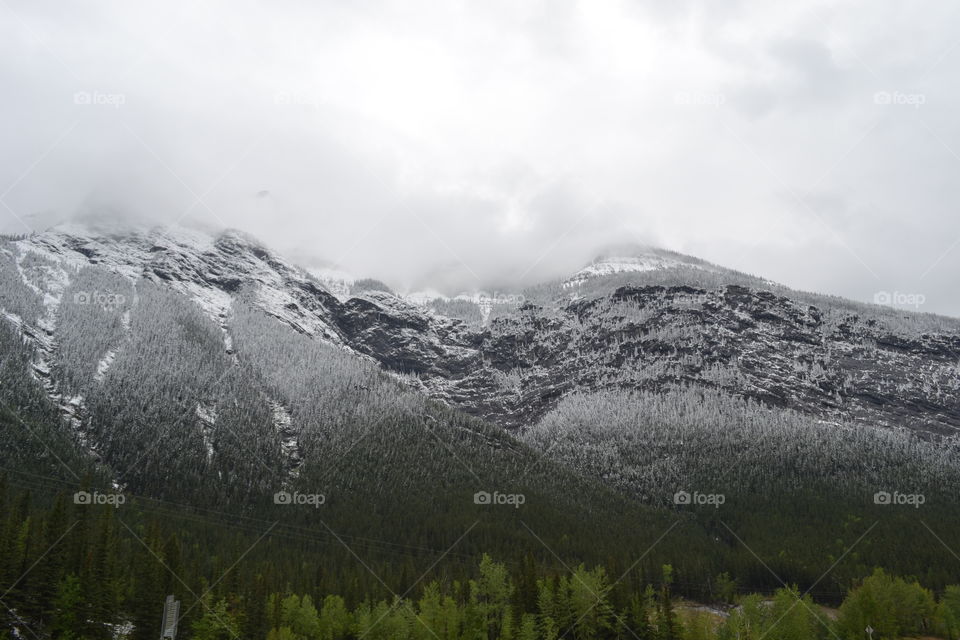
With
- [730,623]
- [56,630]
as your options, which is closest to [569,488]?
[730,623]

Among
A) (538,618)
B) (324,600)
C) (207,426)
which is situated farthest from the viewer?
(207,426)

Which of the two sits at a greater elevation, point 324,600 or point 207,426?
point 207,426

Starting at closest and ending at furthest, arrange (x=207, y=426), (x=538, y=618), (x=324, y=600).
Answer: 1. (x=538, y=618)
2. (x=324, y=600)
3. (x=207, y=426)

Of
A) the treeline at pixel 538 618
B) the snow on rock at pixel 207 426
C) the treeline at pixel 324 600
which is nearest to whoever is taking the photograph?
the treeline at pixel 324 600

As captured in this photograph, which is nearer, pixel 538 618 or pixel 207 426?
pixel 538 618

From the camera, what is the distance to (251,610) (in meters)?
81.2

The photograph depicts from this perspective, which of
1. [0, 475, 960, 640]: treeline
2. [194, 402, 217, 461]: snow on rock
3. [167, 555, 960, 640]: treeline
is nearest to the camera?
[0, 475, 960, 640]: treeline

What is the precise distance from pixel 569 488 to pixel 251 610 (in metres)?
115

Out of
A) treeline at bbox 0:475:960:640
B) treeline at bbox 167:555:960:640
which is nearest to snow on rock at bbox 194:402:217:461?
treeline at bbox 0:475:960:640

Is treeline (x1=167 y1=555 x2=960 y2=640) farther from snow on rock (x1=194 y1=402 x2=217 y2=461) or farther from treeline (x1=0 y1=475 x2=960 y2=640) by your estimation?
snow on rock (x1=194 y1=402 x2=217 y2=461)

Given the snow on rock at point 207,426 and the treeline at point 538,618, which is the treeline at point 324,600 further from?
the snow on rock at point 207,426

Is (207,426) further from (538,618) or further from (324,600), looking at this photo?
(538,618)

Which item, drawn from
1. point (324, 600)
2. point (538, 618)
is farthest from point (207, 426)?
point (538, 618)

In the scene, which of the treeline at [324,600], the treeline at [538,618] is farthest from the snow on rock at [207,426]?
the treeline at [538,618]
